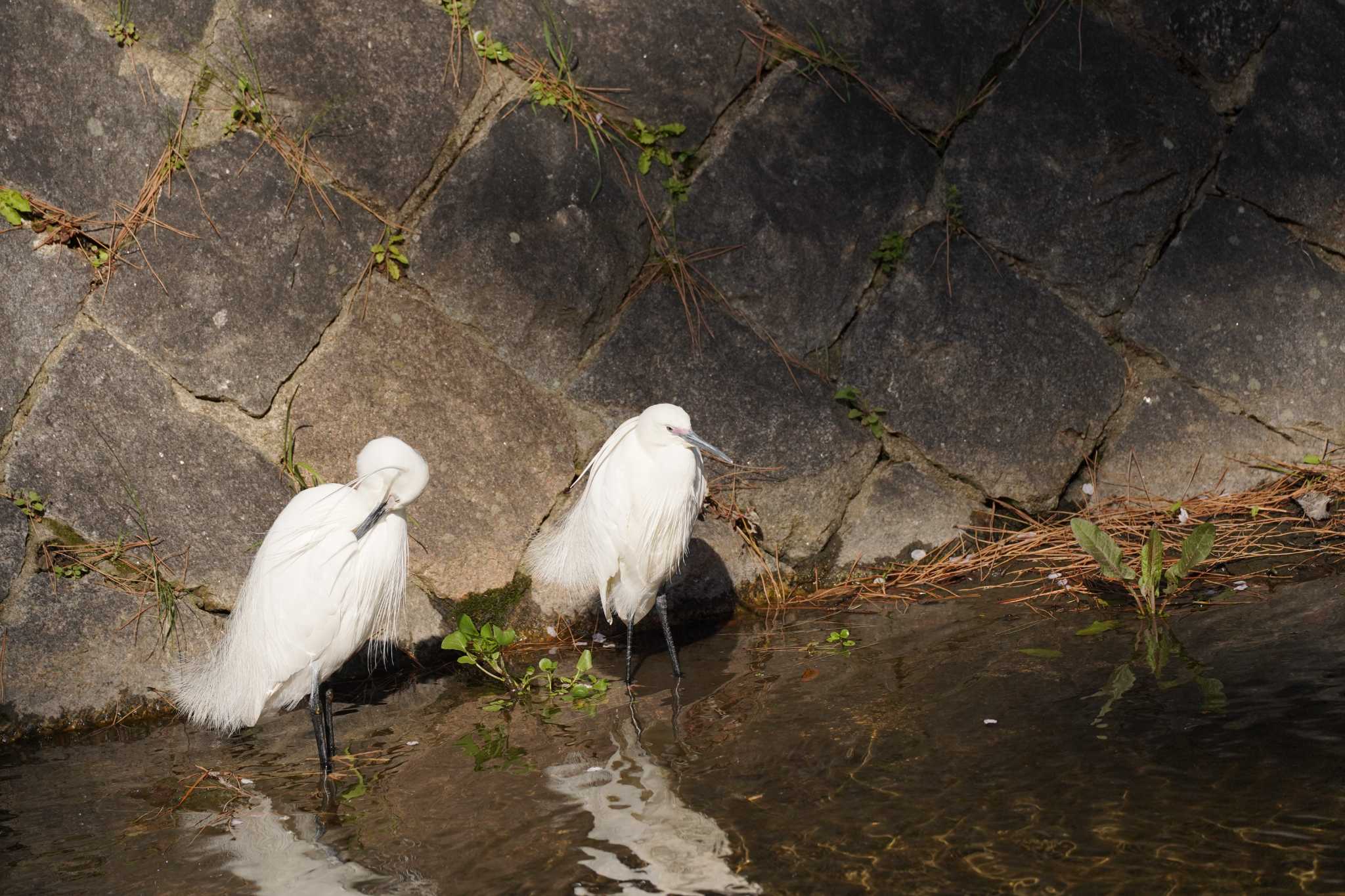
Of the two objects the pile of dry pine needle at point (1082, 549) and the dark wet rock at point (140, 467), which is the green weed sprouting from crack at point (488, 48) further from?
the pile of dry pine needle at point (1082, 549)

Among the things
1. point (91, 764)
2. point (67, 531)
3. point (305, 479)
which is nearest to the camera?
point (91, 764)

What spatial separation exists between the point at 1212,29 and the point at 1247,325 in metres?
1.13

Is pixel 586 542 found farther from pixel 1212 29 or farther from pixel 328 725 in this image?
pixel 1212 29

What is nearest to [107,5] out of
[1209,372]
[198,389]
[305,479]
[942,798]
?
[198,389]

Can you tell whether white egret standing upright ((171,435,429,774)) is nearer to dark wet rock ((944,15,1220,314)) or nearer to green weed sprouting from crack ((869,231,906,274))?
green weed sprouting from crack ((869,231,906,274))

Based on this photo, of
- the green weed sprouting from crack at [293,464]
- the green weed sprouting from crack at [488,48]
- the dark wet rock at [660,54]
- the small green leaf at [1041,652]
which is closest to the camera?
the small green leaf at [1041,652]

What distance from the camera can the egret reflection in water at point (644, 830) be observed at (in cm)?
226

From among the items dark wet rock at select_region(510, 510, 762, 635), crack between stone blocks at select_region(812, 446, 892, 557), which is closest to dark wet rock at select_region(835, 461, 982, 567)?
crack between stone blocks at select_region(812, 446, 892, 557)

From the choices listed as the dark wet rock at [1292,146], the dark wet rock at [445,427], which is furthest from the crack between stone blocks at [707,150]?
the dark wet rock at [1292,146]

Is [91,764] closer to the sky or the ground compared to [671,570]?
closer to the ground

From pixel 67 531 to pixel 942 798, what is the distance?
2.59 metres

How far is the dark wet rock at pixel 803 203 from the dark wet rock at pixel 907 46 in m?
0.11

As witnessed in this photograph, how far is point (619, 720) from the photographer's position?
318cm

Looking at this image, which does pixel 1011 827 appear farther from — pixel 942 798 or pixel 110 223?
pixel 110 223
